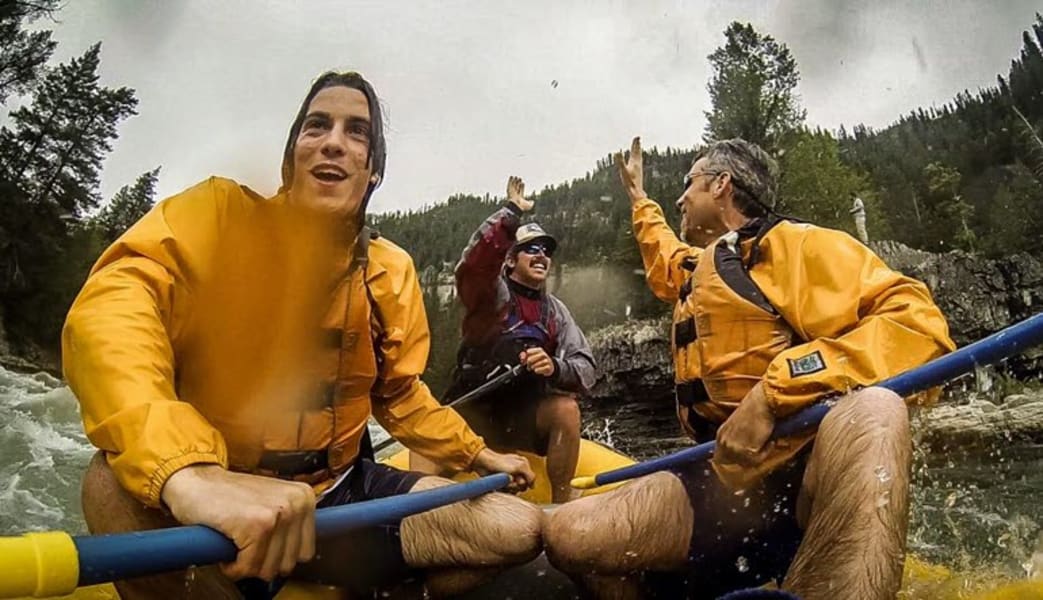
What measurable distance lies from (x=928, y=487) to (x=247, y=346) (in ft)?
22.0

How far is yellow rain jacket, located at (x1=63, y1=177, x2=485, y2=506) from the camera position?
1224mm

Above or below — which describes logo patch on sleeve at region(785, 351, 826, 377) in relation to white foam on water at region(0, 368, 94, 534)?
above

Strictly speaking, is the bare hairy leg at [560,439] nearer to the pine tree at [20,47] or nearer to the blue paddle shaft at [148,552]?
the blue paddle shaft at [148,552]

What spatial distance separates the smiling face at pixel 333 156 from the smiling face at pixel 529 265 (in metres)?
1.82

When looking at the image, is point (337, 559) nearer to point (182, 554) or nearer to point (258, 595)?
point (258, 595)

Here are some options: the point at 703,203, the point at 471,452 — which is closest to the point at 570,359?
the point at 703,203

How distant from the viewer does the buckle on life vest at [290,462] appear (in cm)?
171

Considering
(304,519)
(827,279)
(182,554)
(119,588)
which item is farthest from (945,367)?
(119,588)

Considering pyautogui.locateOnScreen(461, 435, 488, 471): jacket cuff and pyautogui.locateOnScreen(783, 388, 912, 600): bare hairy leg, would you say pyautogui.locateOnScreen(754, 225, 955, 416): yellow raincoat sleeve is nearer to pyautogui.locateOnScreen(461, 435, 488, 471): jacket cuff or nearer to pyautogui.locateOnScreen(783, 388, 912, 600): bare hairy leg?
pyautogui.locateOnScreen(783, 388, 912, 600): bare hairy leg

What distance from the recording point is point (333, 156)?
193 cm

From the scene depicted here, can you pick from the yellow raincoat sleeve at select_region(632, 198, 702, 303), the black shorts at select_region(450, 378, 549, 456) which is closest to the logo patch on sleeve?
the yellow raincoat sleeve at select_region(632, 198, 702, 303)

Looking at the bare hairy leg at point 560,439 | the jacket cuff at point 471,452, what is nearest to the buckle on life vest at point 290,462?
the jacket cuff at point 471,452

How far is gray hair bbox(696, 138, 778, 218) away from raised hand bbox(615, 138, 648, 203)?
2.86 ft

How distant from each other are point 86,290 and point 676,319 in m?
1.50
